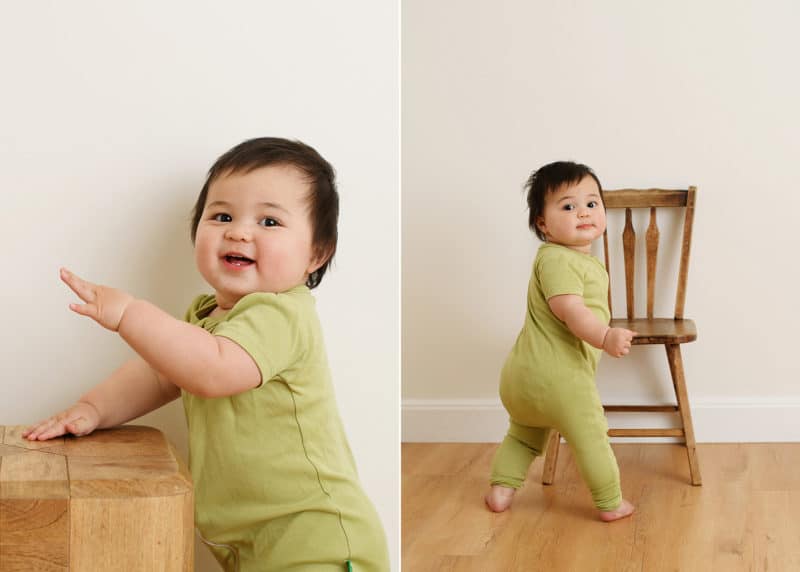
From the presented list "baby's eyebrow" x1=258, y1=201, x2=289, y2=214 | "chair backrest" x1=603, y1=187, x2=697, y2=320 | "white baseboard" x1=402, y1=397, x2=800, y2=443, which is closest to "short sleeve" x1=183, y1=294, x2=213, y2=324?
"baby's eyebrow" x1=258, y1=201, x2=289, y2=214

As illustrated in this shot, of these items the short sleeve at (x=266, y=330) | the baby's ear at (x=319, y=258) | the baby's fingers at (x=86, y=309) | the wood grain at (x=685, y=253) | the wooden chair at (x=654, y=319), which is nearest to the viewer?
the baby's fingers at (x=86, y=309)

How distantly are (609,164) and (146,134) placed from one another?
203cm

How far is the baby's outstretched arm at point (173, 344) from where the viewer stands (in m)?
0.92

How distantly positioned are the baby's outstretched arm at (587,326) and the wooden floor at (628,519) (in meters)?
0.37

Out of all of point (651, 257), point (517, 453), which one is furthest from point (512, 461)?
point (651, 257)

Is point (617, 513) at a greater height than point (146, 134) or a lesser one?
lesser

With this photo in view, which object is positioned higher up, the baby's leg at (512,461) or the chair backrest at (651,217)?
the chair backrest at (651,217)

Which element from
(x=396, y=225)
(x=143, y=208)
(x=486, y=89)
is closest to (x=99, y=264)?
(x=143, y=208)

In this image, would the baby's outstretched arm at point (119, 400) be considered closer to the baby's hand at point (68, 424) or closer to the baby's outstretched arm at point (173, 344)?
the baby's hand at point (68, 424)

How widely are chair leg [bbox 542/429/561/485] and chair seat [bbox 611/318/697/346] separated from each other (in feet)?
1.02

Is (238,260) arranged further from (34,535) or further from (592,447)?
(592,447)

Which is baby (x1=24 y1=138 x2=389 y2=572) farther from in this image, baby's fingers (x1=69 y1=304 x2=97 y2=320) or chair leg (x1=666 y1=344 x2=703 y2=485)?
chair leg (x1=666 y1=344 x2=703 y2=485)

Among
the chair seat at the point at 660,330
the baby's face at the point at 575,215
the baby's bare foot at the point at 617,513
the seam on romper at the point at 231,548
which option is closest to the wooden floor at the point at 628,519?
the baby's bare foot at the point at 617,513

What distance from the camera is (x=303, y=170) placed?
109 cm
